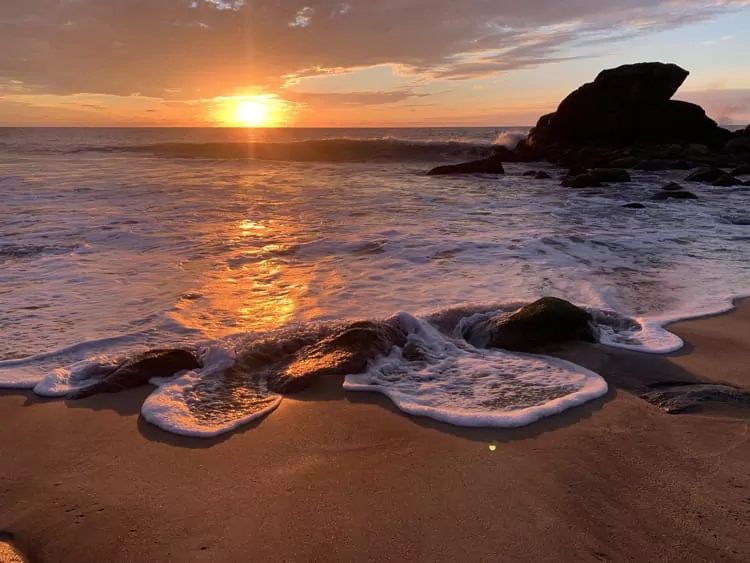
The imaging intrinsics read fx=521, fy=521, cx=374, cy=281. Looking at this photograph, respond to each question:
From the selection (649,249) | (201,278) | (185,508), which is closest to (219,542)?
(185,508)

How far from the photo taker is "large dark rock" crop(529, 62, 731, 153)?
1126 inches

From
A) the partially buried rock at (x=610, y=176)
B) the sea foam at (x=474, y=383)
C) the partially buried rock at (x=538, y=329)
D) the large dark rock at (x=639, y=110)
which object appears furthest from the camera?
the large dark rock at (x=639, y=110)

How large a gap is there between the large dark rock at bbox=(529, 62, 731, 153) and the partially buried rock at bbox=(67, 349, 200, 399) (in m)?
29.9

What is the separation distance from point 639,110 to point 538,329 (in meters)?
29.7

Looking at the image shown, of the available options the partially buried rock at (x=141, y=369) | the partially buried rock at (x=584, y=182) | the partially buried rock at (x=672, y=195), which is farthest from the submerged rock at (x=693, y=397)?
the partially buried rock at (x=584, y=182)

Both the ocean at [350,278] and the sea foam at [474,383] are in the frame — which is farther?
the ocean at [350,278]

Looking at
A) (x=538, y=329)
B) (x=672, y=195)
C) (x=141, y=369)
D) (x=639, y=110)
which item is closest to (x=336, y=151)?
(x=639, y=110)

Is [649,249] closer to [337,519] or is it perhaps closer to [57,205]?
[337,519]

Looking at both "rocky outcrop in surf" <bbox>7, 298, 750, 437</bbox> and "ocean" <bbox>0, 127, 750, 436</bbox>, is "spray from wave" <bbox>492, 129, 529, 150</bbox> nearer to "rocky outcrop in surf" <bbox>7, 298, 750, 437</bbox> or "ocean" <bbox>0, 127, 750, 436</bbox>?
A: "ocean" <bbox>0, 127, 750, 436</bbox>

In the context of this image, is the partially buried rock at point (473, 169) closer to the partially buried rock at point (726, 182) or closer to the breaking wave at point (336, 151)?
the partially buried rock at point (726, 182)

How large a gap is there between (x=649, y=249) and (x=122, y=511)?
8.04 m

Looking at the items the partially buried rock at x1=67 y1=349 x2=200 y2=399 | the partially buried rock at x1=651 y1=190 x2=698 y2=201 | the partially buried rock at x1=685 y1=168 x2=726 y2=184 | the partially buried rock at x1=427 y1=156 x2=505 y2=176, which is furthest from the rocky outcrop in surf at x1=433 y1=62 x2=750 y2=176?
the partially buried rock at x1=67 y1=349 x2=200 y2=399

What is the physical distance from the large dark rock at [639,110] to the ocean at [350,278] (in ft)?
55.5

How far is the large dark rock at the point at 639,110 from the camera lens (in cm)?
2859
